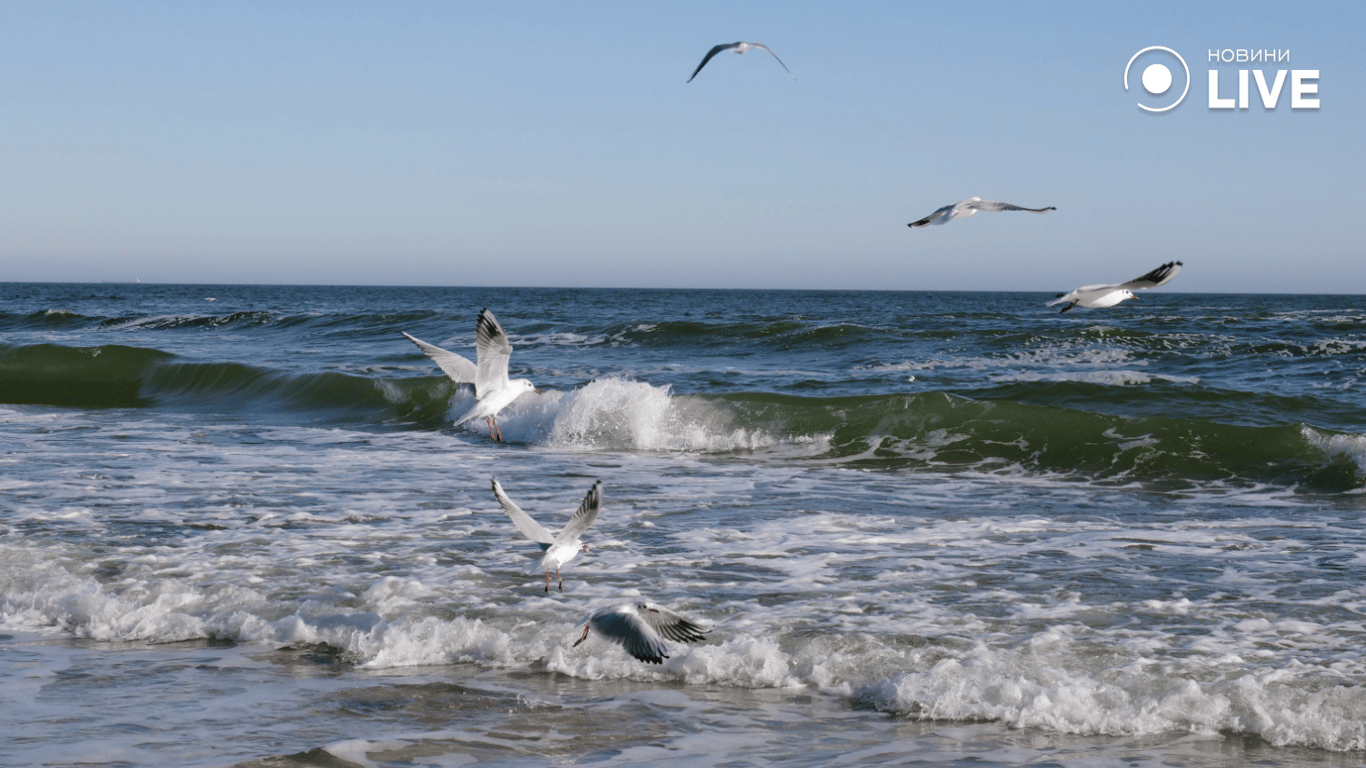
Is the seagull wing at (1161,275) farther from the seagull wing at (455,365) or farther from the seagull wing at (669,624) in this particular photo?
the seagull wing at (455,365)

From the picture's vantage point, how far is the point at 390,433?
14562mm

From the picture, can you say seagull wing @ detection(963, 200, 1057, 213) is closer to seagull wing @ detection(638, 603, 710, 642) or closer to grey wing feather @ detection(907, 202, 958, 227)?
grey wing feather @ detection(907, 202, 958, 227)

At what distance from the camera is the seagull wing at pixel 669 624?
14.0ft

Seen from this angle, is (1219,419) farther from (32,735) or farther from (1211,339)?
(32,735)

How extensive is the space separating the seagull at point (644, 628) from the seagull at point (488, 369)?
92.9 inches

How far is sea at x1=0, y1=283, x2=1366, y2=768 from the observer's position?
453cm

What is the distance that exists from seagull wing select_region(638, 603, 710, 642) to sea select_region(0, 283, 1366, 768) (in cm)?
46

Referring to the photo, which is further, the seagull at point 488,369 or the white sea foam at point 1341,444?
the white sea foam at point 1341,444

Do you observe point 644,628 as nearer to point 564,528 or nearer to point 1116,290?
point 564,528

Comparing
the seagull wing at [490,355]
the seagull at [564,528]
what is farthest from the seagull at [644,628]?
the seagull wing at [490,355]

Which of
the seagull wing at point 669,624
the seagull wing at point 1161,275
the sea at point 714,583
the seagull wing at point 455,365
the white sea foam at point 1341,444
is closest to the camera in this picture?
the seagull wing at point 669,624

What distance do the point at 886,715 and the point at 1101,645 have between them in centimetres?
138

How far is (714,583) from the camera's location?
22.0 feet

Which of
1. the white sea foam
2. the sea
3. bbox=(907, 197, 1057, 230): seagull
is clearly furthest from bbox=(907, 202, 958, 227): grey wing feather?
the white sea foam
